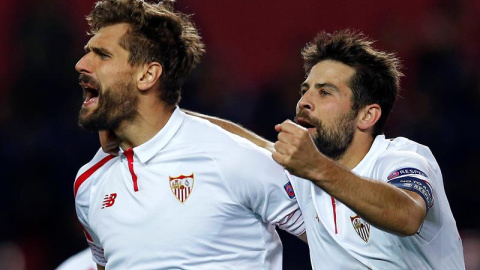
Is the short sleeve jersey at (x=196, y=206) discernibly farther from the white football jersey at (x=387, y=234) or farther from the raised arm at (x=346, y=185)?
the raised arm at (x=346, y=185)

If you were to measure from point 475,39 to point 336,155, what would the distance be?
17.1ft

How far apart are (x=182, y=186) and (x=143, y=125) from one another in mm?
384

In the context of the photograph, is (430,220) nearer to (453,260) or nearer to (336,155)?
(453,260)

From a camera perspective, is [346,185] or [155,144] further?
[155,144]

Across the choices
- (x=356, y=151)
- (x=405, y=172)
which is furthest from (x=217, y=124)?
(x=405, y=172)

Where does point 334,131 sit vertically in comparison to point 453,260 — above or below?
above

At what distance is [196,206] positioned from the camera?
3.91m

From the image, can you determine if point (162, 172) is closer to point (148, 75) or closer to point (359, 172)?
point (148, 75)

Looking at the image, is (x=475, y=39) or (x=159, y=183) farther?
(x=475, y=39)

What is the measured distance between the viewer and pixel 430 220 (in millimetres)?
3703

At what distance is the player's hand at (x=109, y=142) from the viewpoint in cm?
431

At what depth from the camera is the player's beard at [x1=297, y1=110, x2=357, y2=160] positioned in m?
3.98

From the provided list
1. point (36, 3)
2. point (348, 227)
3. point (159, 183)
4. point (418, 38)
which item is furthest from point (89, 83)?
point (418, 38)

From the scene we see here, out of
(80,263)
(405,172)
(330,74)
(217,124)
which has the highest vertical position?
(330,74)
